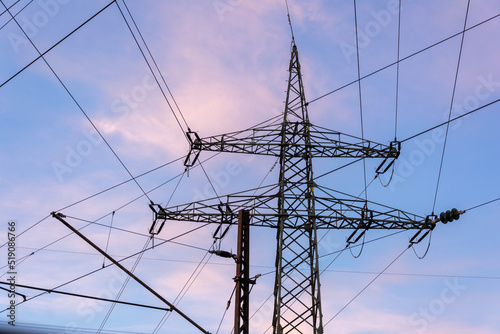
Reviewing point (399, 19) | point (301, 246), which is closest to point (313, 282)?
point (301, 246)

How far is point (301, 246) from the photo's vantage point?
20234 mm

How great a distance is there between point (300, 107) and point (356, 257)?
790 centimetres

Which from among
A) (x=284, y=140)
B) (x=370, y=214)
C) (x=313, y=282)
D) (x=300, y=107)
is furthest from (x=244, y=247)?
(x=300, y=107)

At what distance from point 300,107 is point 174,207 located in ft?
27.7

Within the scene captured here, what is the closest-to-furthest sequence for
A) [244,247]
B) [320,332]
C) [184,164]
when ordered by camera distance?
[244,247] → [320,332] → [184,164]

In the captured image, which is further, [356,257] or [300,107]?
[300,107]

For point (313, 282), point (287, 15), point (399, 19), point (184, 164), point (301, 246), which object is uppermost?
point (287, 15)

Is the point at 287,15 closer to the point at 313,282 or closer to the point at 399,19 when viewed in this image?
the point at 399,19

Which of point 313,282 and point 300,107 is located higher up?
point 300,107

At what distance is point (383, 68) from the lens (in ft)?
63.4

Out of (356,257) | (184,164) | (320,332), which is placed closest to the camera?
(320,332)

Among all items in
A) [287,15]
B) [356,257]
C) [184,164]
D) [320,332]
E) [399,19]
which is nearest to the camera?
[320,332]

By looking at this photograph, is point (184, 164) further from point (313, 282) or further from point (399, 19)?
point (399, 19)

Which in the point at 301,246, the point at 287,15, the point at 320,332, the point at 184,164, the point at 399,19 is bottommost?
the point at 320,332
